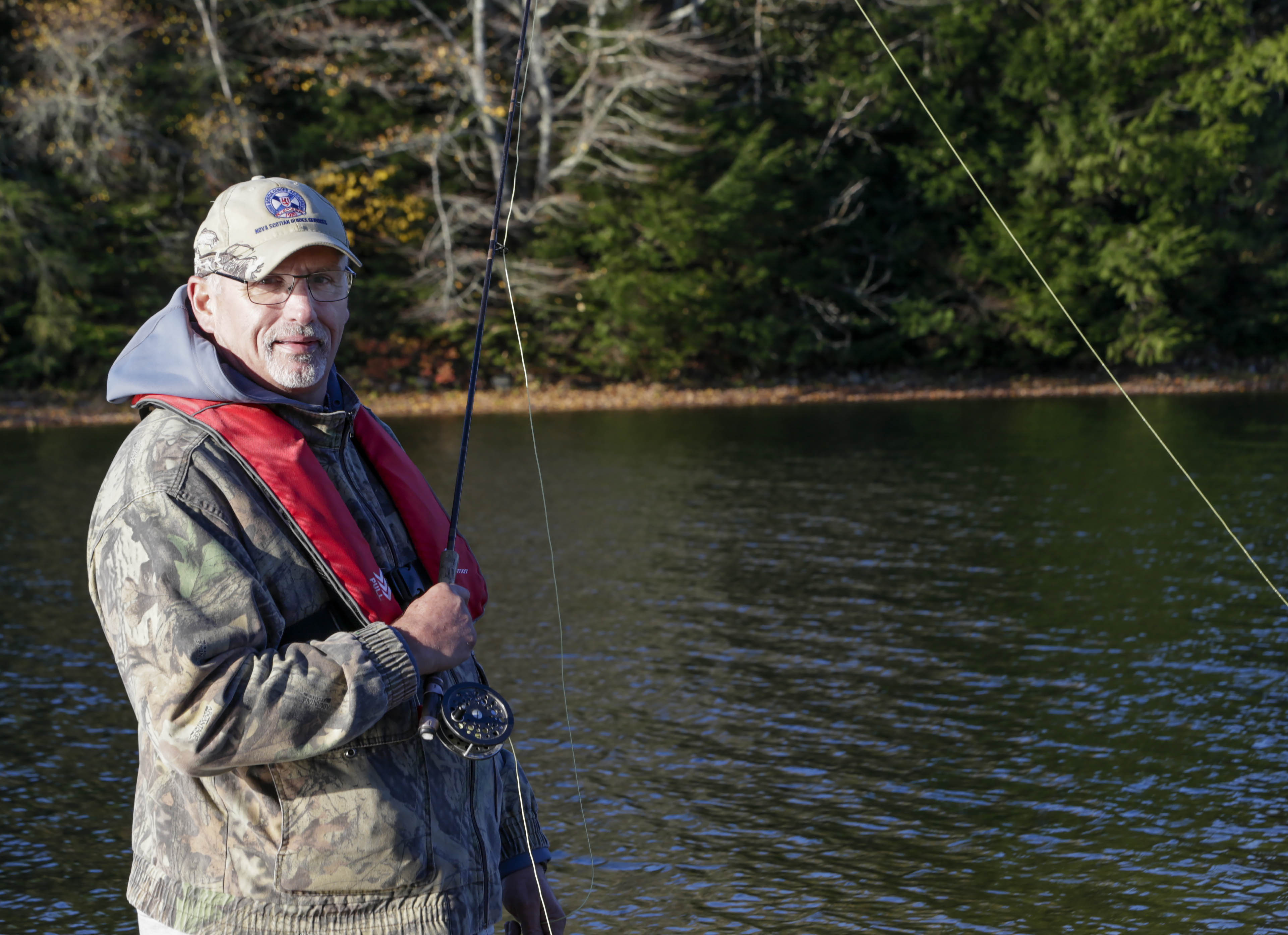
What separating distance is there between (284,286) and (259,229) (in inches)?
4.5

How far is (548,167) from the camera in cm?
2812

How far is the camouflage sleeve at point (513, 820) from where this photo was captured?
2.82 m

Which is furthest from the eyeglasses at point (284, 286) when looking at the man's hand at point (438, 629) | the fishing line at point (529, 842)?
the fishing line at point (529, 842)

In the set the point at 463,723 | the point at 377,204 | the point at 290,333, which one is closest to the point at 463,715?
the point at 463,723

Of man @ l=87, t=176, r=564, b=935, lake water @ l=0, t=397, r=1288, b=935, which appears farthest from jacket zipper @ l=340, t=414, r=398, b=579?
lake water @ l=0, t=397, r=1288, b=935

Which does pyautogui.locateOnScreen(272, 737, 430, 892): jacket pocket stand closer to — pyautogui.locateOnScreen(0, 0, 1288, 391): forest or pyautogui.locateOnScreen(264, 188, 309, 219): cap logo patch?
pyautogui.locateOnScreen(264, 188, 309, 219): cap logo patch

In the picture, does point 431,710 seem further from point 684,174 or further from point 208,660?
point 684,174

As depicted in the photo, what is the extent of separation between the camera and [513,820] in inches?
112

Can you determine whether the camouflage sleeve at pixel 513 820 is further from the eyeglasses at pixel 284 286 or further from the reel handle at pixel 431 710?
the eyeglasses at pixel 284 286

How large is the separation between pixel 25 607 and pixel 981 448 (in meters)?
12.0

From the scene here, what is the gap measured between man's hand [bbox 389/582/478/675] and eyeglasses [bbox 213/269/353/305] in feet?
1.87

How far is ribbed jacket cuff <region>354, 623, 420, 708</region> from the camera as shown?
224cm

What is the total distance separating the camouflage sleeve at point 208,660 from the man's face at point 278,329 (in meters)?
0.34

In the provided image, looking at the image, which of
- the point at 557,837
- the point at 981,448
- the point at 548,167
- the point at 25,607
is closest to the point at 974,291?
the point at 548,167
